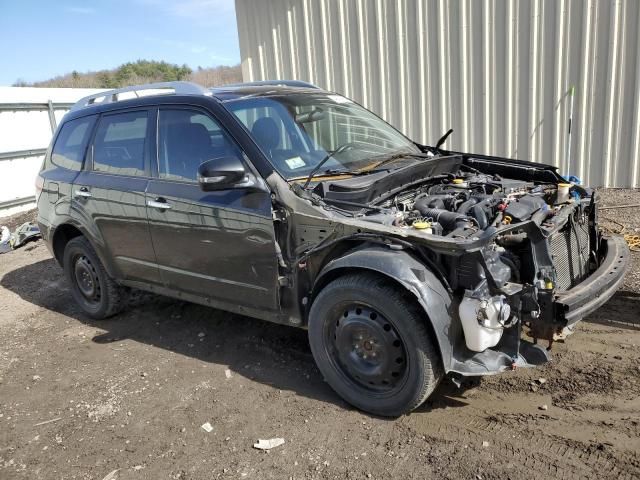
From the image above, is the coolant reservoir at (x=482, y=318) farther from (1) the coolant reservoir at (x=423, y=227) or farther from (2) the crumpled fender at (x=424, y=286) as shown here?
(1) the coolant reservoir at (x=423, y=227)

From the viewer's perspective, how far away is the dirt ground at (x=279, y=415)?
9.64ft

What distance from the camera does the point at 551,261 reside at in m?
3.22

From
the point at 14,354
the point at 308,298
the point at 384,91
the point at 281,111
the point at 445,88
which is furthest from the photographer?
the point at 384,91

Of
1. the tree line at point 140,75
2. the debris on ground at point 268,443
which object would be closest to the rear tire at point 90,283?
the debris on ground at point 268,443

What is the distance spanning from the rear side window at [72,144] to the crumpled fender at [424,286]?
334 centimetres

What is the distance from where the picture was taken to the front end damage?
301cm

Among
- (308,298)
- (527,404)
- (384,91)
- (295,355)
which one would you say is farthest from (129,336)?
(384,91)

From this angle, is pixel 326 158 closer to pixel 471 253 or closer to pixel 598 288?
pixel 471 253

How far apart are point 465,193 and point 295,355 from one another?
179 centimetres

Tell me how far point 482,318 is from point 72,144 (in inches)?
170

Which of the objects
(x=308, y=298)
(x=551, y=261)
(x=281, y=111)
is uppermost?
(x=281, y=111)

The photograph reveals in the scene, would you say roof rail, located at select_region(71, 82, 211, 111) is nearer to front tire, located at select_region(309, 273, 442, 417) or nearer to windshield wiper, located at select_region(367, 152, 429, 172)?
windshield wiper, located at select_region(367, 152, 429, 172)

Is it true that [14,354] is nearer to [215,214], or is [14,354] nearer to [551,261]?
[215,214]

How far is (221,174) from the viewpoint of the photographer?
3494 millimetres
